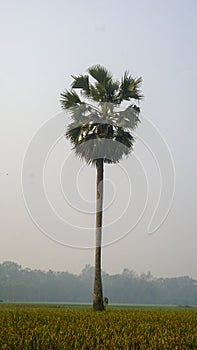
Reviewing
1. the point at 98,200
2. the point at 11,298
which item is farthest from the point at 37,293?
the point at 98,200

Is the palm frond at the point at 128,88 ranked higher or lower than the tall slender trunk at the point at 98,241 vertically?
higher

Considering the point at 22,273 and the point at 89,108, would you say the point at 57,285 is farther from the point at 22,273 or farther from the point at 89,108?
the point at 89,108

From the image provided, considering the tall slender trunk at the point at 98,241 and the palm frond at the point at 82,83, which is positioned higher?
the palm frond at the point at 82,83

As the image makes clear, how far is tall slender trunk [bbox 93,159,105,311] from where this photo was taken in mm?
29469

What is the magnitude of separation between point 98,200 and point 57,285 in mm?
93154

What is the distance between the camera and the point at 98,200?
31156 mm

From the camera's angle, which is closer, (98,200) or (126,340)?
(126,340)

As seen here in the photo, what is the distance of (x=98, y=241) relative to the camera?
100 feet

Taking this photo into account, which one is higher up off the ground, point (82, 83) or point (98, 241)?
point (82, 83)

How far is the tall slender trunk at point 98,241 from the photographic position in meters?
29.5

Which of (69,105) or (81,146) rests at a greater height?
(69,105)

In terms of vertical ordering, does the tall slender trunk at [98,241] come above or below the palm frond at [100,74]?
below

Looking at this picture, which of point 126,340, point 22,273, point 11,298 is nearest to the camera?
point 126,340

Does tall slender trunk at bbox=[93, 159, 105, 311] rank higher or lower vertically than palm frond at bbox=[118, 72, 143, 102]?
lower
